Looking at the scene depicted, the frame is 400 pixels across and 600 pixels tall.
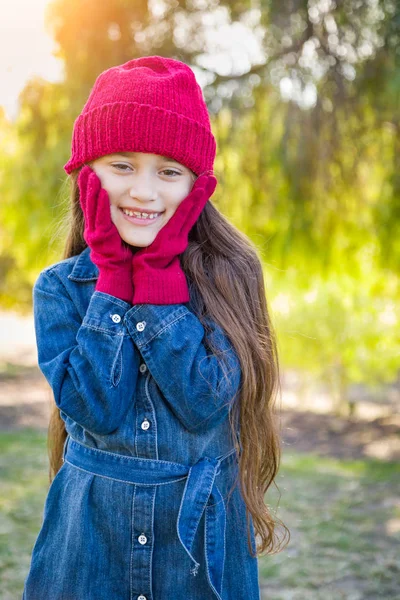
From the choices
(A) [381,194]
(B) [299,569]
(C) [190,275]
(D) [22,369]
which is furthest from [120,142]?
(D) [22,369]

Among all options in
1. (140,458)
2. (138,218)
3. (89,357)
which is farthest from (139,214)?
(140,458)

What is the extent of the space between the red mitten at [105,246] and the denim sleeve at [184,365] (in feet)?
0.25

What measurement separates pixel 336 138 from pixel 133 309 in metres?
3.90

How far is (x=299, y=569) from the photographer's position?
345cm

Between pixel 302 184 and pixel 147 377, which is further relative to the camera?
pixel 302 184

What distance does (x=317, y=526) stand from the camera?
4.05 metres

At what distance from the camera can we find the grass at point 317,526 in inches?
129

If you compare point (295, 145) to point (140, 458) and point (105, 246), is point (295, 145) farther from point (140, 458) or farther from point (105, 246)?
point (140, 458)

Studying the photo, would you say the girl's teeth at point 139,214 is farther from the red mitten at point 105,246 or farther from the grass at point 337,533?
the grass at point 337,533

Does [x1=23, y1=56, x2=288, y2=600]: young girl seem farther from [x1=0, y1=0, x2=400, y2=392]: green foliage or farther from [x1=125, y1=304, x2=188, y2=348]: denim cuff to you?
[x1=0, y1=0, x2=400, y2=392]: green foliage

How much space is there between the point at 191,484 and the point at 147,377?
0.30 m

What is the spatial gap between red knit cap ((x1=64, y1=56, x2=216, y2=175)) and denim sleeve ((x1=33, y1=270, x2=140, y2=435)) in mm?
410

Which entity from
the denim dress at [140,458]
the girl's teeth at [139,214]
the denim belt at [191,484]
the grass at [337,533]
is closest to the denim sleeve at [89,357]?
the denim dress at [140,458]

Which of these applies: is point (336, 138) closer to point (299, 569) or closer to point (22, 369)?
point (299, 569)
